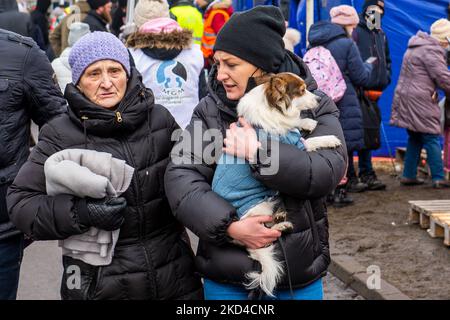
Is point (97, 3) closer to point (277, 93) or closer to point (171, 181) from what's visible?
Result: point (171, 181)

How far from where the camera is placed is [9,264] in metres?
4.04

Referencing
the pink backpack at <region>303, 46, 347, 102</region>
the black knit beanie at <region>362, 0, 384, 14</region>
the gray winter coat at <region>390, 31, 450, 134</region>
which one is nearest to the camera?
the pink backpack at <region>303, 46, 347, 102</region>

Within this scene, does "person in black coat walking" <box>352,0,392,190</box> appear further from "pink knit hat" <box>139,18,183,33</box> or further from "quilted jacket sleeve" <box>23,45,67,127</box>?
"quilted jacket sleeve" <box>23,45,67,127</box>

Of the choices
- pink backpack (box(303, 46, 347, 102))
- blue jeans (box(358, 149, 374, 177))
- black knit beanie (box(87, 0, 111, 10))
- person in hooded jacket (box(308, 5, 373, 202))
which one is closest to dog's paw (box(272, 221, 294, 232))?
pink backpack (box(303, 46, 347, 102))

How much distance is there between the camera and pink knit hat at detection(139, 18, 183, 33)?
6.79m

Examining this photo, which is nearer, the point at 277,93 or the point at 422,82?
the point at 277,93

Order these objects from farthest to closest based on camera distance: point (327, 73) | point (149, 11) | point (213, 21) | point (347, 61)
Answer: point (213, 21) → point (347, 61) → point (327, 73) → point (149, 11)

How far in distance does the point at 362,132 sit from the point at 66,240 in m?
6.19

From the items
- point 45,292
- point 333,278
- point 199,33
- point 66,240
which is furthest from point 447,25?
point 66,240

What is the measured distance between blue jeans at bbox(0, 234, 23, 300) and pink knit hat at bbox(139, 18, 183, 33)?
3167 mm

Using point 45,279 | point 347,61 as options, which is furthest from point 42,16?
point 45,279

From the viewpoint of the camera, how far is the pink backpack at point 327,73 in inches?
336

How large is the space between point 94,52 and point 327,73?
17.8 ft

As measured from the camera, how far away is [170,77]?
267 inches
